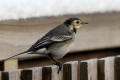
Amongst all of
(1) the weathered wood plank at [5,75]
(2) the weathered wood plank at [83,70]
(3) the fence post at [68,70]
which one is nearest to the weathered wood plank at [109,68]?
(2) the weathered wood plank at [83,70]

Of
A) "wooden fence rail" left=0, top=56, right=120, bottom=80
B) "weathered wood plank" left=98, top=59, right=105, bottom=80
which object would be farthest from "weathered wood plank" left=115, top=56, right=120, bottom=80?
"weathered wood plank" left=98, top=59, right=105, bottom=80

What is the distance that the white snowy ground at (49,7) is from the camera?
6186 mm

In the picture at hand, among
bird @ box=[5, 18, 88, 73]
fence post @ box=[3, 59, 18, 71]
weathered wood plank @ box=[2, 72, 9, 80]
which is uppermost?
bird @ box=[5, 18, 88, 73]

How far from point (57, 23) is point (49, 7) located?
27cm

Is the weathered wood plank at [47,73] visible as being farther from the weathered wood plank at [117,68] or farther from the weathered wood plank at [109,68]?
the weathered wood plank at [117,68]

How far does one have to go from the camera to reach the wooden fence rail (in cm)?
524

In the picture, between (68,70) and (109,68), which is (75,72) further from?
(109,68)

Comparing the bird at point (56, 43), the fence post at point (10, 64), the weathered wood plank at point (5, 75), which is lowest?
the weathered wood plank at point (5, 75)

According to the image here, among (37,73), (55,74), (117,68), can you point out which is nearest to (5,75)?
(37,73)

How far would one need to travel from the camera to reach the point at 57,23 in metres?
6.89

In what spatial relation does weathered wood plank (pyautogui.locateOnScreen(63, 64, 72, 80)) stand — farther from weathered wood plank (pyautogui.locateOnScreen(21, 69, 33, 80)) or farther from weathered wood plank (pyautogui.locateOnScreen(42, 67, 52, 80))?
weathered wood plank (pyautogui.locateOnScreen(21, 69, 33, 80))

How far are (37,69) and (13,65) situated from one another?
1133mm

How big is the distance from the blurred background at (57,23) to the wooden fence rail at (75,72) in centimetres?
78

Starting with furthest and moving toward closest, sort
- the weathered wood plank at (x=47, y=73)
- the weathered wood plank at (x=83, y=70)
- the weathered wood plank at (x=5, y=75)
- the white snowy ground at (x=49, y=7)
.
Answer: the white snowy ground at (x=49, y=7), the weathered wood plank at (x=83, y=70), the weathered wood plank at (x=47, y=73), the weathered wood plank at (x=5, y=75)
